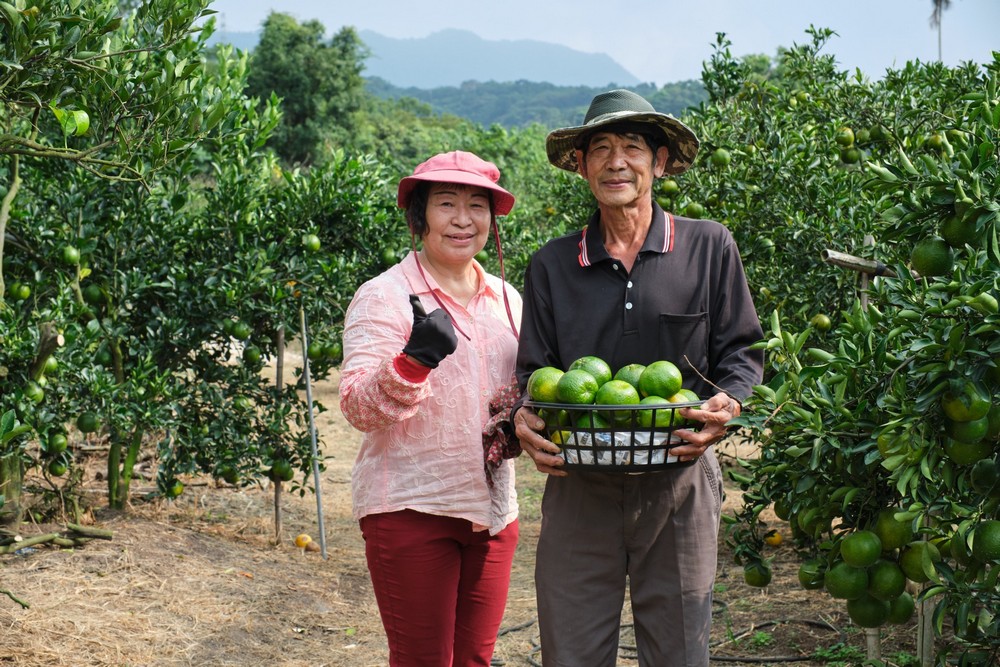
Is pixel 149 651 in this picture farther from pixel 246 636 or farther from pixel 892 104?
pixel 892 104

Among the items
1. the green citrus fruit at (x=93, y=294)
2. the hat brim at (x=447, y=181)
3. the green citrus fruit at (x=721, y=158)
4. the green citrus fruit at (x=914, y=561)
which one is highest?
the green citrus fruit at (x=721, y=158)

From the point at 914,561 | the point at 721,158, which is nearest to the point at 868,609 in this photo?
the point at 914,561

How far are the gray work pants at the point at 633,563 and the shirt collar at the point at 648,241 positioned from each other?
1.95 ft

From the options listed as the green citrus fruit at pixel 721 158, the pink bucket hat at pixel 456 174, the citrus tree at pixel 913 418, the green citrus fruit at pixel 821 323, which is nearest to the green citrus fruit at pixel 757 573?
the citrus tree at pixel 913 418

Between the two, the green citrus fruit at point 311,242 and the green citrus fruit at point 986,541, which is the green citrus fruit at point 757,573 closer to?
the green citrus fruit at point 986,541

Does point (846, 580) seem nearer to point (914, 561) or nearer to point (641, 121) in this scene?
point (914, 561)

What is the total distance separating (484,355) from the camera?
3.10m

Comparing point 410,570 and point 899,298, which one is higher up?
point 899,298

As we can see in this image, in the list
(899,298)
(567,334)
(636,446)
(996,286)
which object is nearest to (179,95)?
(567,334)

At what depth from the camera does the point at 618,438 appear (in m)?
2.33

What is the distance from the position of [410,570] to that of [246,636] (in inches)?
105

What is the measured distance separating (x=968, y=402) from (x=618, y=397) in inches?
29.3

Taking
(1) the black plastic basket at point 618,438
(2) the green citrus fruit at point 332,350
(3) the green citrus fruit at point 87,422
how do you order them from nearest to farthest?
(1) the black plastic basket at point 618,438, (3) the green citrus fruit at point 87,422, (2) the green citrus fruit at point 332,350

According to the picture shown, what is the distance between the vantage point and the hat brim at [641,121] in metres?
2.70
